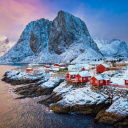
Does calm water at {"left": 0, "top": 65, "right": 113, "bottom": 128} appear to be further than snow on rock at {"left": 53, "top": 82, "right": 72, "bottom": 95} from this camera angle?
No

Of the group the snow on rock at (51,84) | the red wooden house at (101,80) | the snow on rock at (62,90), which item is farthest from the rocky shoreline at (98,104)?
the snow on rock at (51,84)

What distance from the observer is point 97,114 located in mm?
23516

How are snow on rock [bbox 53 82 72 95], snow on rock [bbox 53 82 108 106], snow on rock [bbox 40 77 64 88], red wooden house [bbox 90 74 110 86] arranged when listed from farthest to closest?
snow on rock [bbox 40 77 64 88]
snow on rock [bbox 53 82 72 95]
red wooden house [bbox 90 74 110 86]
snow on rock [bbox 53 82 108 106]

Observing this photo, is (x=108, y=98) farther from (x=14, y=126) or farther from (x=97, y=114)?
(x=14, y=126)

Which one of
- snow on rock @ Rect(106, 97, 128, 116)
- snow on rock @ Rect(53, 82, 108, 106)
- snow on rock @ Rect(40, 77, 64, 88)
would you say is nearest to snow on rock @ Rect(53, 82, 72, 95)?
snow on rock @ Rect(53, 82, 108, 106)

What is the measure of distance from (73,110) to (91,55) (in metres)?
116

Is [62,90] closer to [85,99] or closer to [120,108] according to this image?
[85,99]

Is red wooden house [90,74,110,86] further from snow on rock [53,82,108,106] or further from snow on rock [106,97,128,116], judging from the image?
Answer: snow on rock [106,97,128,116]

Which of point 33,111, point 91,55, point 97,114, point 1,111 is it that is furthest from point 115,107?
point 91,55

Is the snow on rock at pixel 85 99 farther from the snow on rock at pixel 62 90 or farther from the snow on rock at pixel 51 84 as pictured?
the snow on rock at pixel 51 84

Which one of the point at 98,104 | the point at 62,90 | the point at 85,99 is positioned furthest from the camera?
the point at 62,90

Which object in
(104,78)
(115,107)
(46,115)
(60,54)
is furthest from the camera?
(60,54)

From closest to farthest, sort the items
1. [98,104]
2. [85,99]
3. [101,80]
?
1. [98,104]
2. [85,99]
3. [101,80]

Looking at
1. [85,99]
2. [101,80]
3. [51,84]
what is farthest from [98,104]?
[51,84]
